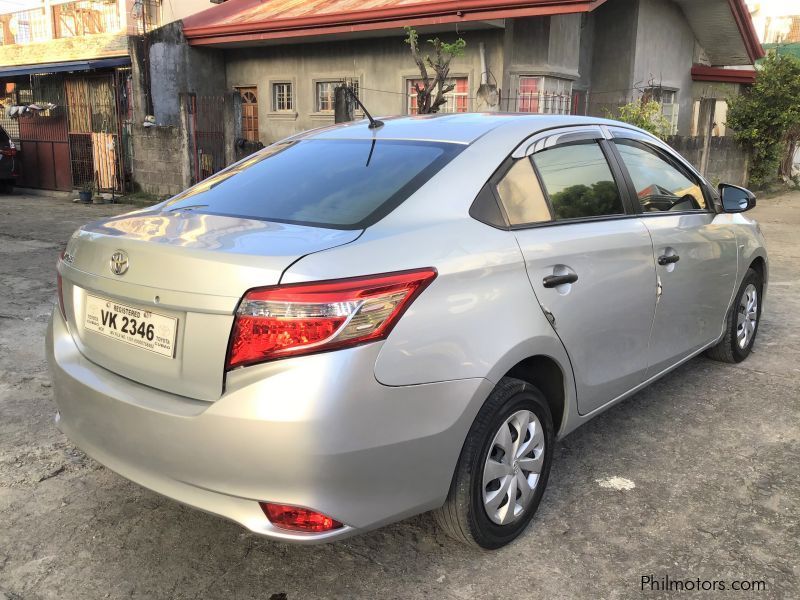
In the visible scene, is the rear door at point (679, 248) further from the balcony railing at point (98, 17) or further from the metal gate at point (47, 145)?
the balcony railing at point (98, 17)

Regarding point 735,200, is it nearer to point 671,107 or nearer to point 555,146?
point 555,146

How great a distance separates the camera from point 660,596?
2453 millimetres

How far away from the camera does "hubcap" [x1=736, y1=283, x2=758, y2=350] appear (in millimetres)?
4707

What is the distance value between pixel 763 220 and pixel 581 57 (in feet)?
17.9

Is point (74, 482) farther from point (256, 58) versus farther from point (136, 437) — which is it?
point (256, 58)

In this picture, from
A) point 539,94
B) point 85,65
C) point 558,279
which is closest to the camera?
point 558,279

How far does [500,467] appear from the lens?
2.61 m

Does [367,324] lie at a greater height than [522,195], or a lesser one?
lesser

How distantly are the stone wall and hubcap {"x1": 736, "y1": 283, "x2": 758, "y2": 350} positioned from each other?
30.2ft

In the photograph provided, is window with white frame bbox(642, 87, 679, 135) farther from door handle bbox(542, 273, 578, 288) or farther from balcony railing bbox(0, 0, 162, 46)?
door handle bbox(542, 273, 578, 288)

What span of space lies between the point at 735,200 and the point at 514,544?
2.70 m

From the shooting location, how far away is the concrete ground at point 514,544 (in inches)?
98.6

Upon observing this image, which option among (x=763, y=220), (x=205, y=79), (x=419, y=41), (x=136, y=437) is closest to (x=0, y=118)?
(x=205, y=79)

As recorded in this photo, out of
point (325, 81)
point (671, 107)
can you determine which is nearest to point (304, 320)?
point (325, 81)
